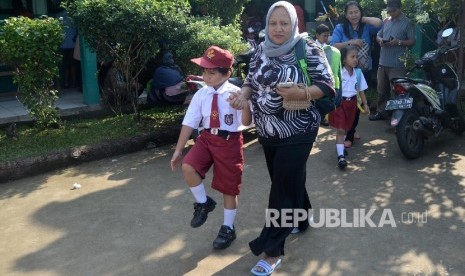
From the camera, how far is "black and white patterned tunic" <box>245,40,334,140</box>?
3381mm

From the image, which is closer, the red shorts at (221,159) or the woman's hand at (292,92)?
the woman's hand at (292,92)

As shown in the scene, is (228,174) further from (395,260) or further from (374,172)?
(374,172)

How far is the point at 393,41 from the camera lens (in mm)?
7324

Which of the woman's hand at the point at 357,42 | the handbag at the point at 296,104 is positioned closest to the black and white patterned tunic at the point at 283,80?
the handbag at the point at 296,104

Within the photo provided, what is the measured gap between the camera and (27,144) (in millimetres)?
6133

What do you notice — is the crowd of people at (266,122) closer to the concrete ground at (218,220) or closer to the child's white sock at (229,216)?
the child's white sock at (229,216)

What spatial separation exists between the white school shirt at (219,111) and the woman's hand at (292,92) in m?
0.65

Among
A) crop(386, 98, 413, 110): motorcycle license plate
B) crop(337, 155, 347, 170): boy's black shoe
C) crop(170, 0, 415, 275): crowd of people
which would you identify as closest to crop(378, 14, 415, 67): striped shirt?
crop(386, 98, 413, 110): motorcycle license plate

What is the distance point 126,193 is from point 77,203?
0.48m

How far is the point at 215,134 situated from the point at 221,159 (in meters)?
0.19

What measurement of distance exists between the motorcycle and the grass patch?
2.93m

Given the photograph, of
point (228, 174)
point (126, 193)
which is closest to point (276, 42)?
point (228, 174)

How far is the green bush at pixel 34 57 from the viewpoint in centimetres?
595

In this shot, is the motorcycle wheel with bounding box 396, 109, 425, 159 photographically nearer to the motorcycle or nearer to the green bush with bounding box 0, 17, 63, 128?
the motorcycle
